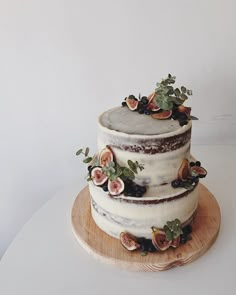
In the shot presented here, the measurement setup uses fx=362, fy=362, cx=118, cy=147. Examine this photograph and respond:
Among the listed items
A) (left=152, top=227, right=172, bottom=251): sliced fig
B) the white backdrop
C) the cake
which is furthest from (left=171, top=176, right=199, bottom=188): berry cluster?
the white backdrop

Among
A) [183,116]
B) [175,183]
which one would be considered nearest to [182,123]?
[183,116]

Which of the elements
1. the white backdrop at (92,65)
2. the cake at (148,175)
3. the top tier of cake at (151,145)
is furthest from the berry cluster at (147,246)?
the white backdrop at (92,65)

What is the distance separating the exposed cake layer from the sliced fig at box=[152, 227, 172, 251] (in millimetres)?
14

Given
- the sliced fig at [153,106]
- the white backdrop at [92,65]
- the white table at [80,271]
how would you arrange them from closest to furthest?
the white table at [80,271]
the sliced fig at [153,106]
the white backdrop at [92,65]

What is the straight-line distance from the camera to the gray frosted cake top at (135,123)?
0.73m

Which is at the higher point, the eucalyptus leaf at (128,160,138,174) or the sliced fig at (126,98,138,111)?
the sliced fig at (126,98,138,111)

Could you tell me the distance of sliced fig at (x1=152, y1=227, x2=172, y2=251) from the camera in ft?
2.46

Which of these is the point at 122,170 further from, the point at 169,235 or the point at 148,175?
the point at 169,235

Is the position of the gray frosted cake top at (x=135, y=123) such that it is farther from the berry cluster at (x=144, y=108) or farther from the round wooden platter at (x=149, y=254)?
the round wooden platter at (x=149, y=254)

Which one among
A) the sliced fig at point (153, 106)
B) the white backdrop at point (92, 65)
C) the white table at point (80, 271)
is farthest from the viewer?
the white backdrop at point (92, 65)

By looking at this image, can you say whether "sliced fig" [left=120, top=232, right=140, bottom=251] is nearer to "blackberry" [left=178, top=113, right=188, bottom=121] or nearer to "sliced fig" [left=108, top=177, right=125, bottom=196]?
"sliced fig" [left=108, top=177, right=125, bottom=196]

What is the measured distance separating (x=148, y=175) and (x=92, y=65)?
543 mm

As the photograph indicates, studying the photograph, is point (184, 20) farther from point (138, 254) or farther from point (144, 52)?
point (138, 254)

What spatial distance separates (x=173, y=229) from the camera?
0.75 m
